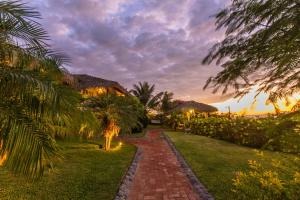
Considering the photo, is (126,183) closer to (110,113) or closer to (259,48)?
(259,48)

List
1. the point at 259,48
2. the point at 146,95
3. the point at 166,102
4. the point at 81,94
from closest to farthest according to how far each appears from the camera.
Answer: the point at 259,48
the point at 81,94
the point at 146,95
the point at 166,102

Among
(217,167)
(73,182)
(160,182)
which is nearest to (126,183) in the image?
(160,182)

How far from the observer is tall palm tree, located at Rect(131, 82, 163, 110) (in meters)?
41.7

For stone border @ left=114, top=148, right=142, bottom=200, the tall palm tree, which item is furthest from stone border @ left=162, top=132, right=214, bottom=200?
the tall palm tree

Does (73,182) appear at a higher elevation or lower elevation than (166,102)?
lower

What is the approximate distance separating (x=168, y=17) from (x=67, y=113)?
37.8 ft

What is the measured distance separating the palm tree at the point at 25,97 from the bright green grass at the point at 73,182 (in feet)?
3.42

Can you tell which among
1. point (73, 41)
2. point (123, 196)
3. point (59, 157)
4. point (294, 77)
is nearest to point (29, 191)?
point (123, 196)

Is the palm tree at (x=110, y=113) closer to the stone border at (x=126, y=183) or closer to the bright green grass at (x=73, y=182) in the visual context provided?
the bright green grass at (x=73, y=182)

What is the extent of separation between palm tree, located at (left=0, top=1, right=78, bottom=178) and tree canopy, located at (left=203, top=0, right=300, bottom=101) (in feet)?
7.91

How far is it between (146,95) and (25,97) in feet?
124

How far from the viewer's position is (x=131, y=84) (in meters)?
44.2

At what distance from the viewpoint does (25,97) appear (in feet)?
13.2

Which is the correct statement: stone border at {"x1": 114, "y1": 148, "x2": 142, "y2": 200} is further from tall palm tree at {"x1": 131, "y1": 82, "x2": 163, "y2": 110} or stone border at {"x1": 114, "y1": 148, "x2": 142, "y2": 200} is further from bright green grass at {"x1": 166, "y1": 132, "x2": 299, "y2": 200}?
tall palm tree at {"x1": 131, "y1": 82, "x2": 163, "y2": 110}
